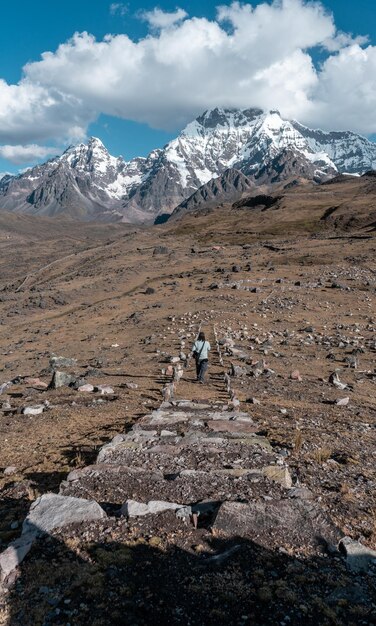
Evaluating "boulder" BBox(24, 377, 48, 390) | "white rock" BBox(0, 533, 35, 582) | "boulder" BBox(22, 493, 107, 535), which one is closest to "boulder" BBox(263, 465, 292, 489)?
"boulder" BBox(22, 493, 107, 535)

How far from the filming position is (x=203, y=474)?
8656mm

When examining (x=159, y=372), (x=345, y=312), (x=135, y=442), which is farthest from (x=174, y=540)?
(x=345, y=312)

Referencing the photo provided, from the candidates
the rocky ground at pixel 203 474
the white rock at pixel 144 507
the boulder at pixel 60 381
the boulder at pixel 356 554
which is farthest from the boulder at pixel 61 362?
the boulder at pixel 356 554

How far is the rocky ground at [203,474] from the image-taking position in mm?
5633

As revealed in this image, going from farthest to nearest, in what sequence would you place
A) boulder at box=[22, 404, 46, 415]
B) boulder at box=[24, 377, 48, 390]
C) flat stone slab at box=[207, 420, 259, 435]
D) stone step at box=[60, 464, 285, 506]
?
boulder at box=[24, 377, 48, 390], boulder at box=[22, 404, 46, 415], flat stone slab at box=[207, 420, 259, 435], stone step at box=[60, 464, 285, 506]

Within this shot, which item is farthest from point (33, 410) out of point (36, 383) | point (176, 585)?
point (176, 585)

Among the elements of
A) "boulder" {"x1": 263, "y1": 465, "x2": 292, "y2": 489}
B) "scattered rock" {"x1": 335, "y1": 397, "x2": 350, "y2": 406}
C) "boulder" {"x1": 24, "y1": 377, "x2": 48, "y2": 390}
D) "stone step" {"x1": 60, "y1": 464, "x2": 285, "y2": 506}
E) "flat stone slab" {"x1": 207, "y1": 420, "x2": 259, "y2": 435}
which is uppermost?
"boulder" {"x1": 263, "y1": 465, "x2": 292, "y2": 489}

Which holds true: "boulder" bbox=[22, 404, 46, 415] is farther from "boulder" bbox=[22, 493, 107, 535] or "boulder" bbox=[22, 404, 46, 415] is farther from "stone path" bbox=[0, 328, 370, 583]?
"boulder" bbox=[22, 493, 107, 535]

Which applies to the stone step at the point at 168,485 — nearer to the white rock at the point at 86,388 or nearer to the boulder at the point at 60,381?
the white rock at the point at 86,388

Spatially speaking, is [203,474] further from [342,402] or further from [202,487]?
[342,402]

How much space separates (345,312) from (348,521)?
96.0 ft

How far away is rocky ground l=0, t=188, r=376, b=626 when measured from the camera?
563cm

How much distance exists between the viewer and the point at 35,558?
6266 mm

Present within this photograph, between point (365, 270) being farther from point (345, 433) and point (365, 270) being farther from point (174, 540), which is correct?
point (174, 540)
